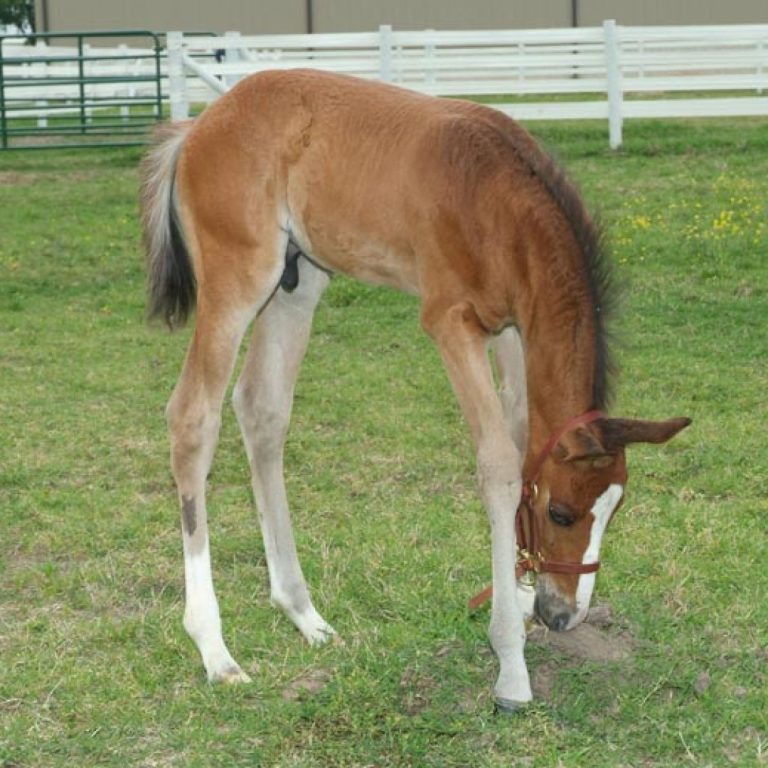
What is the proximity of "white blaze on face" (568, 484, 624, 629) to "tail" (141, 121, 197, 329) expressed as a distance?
70.5 inches

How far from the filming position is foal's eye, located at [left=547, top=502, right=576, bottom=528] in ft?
12.9

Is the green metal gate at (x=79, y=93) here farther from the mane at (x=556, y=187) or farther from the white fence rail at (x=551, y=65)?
the mane at (x=556, y=187)

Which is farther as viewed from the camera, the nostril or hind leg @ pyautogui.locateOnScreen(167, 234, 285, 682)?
hind leg @ pyautogui.locateOnScreen(167, 234, 285, 682)

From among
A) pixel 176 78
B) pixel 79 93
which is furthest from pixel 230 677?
pixel 79 93

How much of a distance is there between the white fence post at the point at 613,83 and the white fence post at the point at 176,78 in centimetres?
450

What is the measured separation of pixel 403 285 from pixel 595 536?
1.02 metres

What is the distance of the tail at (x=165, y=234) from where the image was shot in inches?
A: 194

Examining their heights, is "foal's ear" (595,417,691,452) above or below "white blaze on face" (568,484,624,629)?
above

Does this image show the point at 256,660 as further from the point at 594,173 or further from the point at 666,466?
the point at 594,173

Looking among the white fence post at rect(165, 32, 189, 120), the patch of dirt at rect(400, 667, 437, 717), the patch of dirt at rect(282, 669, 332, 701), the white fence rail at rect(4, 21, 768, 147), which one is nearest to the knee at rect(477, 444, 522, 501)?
the patch of dirt at rect(400, 667, 437, 717)

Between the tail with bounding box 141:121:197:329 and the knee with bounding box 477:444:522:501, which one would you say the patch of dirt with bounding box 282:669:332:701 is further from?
the tail with bounding box 141:121:197:329

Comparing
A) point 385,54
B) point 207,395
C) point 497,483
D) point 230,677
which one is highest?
point 385,54

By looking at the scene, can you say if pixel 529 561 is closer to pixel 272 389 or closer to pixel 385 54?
pixel 272 389

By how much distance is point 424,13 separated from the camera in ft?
100
